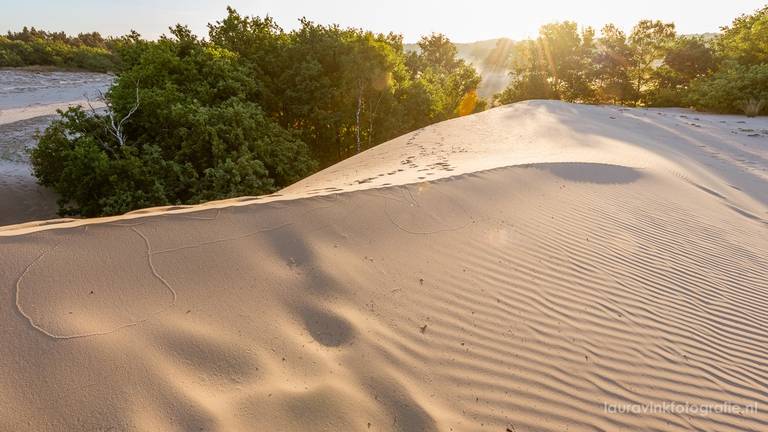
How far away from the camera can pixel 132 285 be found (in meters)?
2.95

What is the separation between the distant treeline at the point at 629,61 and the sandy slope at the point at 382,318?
20510 millimetres

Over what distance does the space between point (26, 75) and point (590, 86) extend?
3481 cm

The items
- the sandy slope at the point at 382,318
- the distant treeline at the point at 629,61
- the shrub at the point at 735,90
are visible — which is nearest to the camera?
the sandy slope at the point at 382,318

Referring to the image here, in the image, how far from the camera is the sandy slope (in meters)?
2.31

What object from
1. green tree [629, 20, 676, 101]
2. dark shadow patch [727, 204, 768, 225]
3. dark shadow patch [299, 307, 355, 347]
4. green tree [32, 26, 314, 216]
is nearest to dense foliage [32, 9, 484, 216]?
green tree [32, 26, 314, 216]

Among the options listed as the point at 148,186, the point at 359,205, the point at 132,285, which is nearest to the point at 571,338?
the point at 359,205

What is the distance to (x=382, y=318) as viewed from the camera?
10.6ft

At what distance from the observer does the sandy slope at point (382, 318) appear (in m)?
2.31

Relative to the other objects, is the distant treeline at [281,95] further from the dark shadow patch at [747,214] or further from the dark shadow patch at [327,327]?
the dark shadow patch at [747,214]

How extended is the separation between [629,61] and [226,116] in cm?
2647

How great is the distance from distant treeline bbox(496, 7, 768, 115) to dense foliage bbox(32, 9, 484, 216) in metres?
12.7

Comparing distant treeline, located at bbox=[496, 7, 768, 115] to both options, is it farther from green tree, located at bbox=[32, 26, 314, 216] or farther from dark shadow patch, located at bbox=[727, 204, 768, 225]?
green tree, located at bbox=[32, 26, 314, 216]

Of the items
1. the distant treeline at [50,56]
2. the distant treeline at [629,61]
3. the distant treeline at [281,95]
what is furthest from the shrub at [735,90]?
the distant treeline at [50,56]

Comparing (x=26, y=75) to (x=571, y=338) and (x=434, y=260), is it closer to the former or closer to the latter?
(x=434, y=260)
